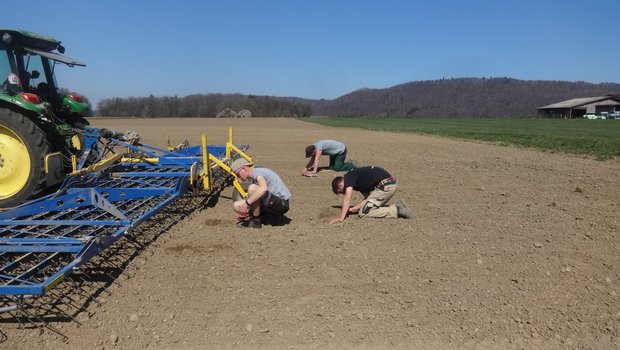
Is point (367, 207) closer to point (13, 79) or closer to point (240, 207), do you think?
point (240, 207)

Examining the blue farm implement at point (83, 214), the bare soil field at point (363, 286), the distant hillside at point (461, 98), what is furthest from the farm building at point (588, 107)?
the blue farm implement at point (83, 214)

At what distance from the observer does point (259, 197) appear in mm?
5320

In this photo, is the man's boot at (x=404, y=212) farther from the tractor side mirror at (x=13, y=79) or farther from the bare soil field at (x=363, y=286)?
the tractor side mirror at (x=13, y=79)

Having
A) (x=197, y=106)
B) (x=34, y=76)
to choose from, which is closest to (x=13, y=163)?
(x=34, y=76)

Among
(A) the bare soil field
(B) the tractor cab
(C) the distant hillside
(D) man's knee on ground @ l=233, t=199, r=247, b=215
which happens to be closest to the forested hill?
(C) the distant hillside

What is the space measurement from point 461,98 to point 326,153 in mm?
151002

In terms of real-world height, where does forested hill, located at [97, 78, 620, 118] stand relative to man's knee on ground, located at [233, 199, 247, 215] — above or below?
above

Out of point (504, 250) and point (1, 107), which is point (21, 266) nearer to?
point (1, 107)

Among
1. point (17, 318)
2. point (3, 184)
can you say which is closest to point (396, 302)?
point (17, 318)

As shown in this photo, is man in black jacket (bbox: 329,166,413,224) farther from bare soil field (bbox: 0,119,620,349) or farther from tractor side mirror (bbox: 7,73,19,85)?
tractor side mirror (bbox: 7,73,19,85)

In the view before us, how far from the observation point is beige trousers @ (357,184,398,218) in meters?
5.98

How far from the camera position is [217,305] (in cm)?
356

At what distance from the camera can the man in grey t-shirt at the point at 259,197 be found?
5.34 m

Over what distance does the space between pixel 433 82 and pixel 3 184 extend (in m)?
175
